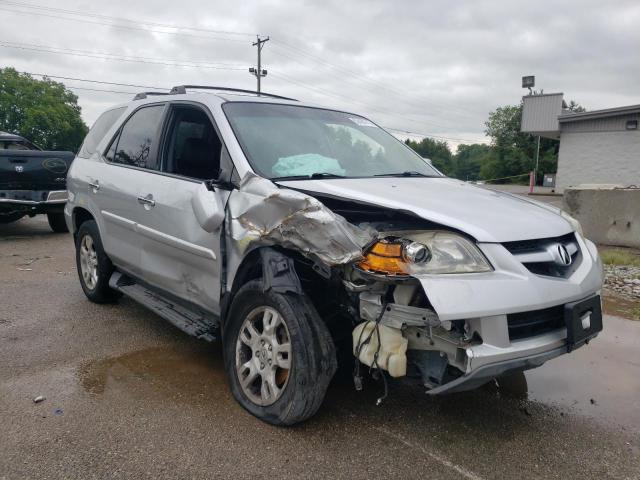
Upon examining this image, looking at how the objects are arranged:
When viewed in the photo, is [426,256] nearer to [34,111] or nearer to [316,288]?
[316,288]

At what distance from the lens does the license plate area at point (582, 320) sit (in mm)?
2645

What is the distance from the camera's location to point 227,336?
10.7 feet

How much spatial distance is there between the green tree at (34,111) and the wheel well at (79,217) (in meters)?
66.2

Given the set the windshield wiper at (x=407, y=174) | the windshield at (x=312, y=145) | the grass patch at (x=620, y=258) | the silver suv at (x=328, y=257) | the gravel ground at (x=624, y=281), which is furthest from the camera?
the grass patch at (x=620, y=258)

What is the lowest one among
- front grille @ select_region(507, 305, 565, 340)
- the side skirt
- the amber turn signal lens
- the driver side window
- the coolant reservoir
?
the side skirt

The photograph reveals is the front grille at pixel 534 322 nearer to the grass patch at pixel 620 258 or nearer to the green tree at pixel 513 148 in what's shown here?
the grass patch at pixel 620 258

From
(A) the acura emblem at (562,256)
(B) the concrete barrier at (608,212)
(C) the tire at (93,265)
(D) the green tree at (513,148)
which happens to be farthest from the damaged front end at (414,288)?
(D) the green tree at (513,148)

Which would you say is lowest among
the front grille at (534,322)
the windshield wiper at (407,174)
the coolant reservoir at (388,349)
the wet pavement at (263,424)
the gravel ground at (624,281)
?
the wet pavement at (263,424)

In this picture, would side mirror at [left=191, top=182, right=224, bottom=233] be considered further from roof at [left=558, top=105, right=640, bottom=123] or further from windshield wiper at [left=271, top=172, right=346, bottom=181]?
roof at [left=558, top=105, right=640, bottom=123]

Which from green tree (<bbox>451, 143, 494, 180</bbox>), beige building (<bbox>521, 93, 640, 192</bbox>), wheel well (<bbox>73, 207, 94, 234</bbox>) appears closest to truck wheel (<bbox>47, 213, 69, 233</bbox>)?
wheel well (<bbox>73, 207, 94, 234</bbox>)

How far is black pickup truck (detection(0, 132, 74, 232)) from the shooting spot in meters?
8.59

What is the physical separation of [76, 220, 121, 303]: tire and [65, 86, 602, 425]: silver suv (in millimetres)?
750

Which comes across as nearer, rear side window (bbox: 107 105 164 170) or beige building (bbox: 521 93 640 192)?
rear side window (bbox: 107 105 164 170)

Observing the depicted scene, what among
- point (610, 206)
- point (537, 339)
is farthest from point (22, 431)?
point (610, 206)
